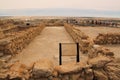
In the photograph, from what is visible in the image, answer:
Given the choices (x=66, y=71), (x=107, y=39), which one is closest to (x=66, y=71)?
(x=66, y=71)

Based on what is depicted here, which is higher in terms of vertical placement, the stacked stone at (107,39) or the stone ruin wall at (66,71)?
Result: the stone ruin wall at (66,71)

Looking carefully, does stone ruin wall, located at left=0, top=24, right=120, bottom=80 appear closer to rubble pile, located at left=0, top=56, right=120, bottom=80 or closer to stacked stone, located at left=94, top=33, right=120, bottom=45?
rubble pile, located at left=0, top=56, right=120, bottom=80

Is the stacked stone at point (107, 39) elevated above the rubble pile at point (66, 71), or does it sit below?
below

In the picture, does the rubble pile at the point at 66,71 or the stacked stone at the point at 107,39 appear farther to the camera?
the stacked stone at the point at 107,39

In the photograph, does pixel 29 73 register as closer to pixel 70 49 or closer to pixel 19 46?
pixel 70 49

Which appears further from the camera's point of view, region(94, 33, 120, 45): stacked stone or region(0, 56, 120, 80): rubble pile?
region(94, 33, 120, 45): stacked stone

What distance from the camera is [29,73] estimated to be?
5.54 m

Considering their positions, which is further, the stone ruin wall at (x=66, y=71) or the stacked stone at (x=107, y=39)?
the stacked stone at (x=107, y=39)

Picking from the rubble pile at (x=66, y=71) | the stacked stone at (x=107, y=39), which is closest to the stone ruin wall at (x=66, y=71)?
the rubble pile at (x=66, y=71)

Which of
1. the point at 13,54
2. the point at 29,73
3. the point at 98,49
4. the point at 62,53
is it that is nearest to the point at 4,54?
the point at 13,54

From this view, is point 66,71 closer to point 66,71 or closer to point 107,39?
point 66,71

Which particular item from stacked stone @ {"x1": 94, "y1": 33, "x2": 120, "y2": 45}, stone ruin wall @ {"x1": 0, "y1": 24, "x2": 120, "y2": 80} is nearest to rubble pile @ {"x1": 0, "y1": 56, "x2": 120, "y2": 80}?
stone ruin wall @ {"x1": 0, "y1": 24, "x2": 120, "y2": 80}

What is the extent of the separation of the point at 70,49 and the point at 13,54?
438 cm

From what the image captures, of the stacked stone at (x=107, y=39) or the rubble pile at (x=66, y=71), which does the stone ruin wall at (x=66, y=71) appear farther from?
the stacked stone at (x=107, y=39)
